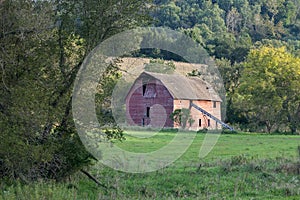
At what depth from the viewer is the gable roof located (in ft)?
188

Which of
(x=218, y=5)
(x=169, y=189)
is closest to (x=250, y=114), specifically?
(x=169, y=189)

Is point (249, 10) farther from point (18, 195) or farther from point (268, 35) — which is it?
point (18, 195)

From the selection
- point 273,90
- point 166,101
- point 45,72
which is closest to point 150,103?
point 166,101

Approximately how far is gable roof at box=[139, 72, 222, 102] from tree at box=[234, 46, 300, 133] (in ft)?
20.9

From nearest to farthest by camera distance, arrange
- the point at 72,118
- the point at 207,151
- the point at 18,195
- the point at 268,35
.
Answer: the point at 18,195 < the point at 72,118 < the point at 207,151 < the point at 268,35

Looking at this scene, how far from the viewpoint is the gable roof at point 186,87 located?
188 feet

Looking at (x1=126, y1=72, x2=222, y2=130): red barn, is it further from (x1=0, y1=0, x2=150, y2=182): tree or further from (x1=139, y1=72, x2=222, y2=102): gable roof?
(x1=0, y1=0, x2=150, y2=182): tree

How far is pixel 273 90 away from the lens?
51.9 meters

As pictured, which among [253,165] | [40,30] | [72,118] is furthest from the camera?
[253,165]

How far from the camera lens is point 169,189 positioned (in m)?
17.7

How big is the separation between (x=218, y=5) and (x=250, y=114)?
323ft

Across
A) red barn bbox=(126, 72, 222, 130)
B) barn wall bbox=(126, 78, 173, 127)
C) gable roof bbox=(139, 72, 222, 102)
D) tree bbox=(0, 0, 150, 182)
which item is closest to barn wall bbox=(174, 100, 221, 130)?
red barn bbox=(126, 72, 222, 130)

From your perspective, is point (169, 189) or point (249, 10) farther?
point (249, 10)

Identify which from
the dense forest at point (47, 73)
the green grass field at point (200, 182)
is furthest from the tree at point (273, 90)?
the dense forest at point (47, 73)
